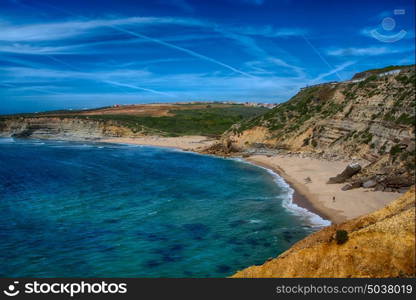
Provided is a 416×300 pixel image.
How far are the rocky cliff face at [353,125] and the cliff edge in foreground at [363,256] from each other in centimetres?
2222

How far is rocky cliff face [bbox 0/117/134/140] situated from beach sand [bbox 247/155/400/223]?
64.5 m

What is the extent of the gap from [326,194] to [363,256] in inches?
938

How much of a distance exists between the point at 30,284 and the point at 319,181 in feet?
121

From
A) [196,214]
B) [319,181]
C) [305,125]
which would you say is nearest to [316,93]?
[305,125]

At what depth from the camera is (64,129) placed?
363ft

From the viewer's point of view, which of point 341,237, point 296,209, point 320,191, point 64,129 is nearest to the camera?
point 341,237

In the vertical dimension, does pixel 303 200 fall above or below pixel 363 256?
below

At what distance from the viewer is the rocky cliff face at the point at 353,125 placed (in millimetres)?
40656

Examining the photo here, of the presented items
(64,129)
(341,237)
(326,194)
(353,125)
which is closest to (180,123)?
(64,129)

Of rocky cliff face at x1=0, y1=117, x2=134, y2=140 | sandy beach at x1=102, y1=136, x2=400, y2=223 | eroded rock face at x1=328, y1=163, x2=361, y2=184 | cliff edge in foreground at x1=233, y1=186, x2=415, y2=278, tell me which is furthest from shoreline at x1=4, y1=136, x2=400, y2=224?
rocky cliff face at x1=0, y1=117, x2=134, y2=140

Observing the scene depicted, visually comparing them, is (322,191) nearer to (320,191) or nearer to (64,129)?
(320,191)

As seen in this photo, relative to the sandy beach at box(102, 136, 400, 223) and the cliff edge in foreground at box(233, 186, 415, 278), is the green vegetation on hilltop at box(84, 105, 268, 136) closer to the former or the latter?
the sandy beach at box(102, 136, 400, 223)

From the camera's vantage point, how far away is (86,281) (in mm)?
10703

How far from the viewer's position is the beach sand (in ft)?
102
